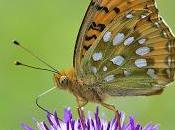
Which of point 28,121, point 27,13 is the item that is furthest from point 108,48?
point 27,13

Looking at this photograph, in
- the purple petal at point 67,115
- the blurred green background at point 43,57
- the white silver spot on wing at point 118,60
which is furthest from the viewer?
the blurred green background at point 43,57

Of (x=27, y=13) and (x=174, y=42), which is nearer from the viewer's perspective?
(x=174, y=42)

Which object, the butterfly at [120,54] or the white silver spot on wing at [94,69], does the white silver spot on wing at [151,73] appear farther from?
the white silver spot on wing at [94,69]

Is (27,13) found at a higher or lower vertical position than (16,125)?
higher

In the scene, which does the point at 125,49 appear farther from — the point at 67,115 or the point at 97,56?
the point at 67,115

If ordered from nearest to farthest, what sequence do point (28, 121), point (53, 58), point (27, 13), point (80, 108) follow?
1. point (80, 108)
2. point (28, 121)
3. point (53, 58)
4. point (27, 13)

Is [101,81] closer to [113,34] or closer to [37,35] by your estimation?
[113,34]

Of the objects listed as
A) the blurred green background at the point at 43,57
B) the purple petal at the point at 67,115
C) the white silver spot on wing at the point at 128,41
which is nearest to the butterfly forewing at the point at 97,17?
the white silver spot on wing at the point at 128,41
